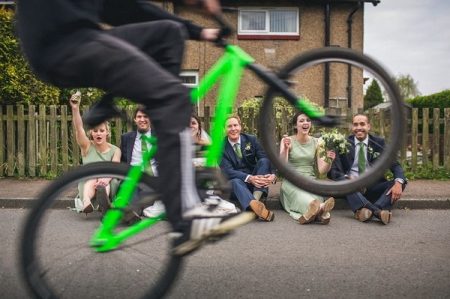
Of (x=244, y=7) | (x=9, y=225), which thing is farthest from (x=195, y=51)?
(x=9, y=225)

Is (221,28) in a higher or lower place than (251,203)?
higher

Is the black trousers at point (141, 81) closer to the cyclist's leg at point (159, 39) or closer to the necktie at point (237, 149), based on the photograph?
the cyclist's leg at point (159, 39)

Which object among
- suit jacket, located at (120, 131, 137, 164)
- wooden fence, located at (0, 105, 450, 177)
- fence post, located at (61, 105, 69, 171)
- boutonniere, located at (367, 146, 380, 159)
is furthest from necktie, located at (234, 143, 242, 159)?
fence post, located at (61, 105, 69, 171)

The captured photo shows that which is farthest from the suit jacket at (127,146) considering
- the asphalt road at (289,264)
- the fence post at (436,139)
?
the fence post at (436,139)

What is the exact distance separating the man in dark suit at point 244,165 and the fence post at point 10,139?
189 inches

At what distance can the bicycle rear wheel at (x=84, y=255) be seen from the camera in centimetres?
258

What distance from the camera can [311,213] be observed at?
613 cm

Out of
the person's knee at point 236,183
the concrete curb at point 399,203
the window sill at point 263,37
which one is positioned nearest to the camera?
the person's knee at point 236,183

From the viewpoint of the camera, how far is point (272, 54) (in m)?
17.5

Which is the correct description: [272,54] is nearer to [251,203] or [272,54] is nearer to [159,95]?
[251,203]

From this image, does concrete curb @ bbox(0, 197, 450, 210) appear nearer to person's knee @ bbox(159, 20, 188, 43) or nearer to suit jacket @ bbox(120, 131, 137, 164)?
suit jacket @ bbox(120, 131, 137, 164)

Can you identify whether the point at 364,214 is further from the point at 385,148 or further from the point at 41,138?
the point at 41,138

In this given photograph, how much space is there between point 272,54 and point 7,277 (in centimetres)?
1468

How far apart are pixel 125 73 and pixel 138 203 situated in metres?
0.65
